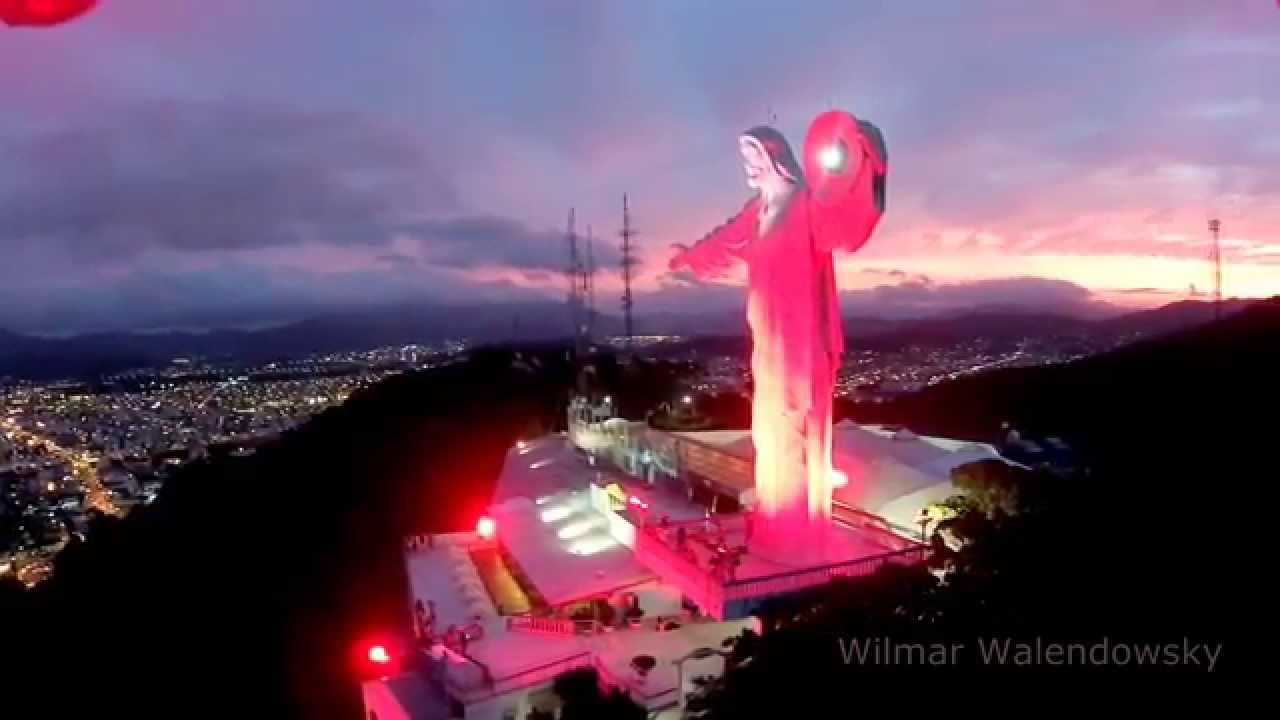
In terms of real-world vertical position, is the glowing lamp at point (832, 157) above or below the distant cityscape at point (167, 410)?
above

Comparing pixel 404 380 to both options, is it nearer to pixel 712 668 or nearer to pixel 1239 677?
pixel 712 668

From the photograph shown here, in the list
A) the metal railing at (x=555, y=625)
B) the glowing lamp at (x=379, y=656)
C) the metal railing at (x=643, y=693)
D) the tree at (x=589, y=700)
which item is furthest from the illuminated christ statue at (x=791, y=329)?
the glowing lamp at (x=379, y=656)

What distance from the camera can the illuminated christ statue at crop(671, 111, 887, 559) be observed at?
14367 millimetres

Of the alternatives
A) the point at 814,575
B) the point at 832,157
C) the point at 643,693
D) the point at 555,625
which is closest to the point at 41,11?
the point at 643,693

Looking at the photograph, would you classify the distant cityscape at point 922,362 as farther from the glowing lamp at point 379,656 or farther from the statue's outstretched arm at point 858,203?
the glowing lamp at point 379,656

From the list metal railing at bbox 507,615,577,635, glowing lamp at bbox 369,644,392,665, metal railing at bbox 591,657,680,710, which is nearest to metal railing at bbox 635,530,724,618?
metal railing at bbox 591,657,680,710

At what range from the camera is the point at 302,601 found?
89.0 ft

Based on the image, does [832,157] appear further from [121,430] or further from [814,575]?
[121,430]

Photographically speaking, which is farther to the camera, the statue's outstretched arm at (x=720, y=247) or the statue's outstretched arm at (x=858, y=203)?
the statue's outstretched arm at (x=720, y=247)

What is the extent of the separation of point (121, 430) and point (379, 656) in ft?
201

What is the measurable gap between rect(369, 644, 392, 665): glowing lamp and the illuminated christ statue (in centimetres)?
615

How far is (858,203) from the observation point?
13.5 meters

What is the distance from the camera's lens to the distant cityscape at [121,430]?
43031mm

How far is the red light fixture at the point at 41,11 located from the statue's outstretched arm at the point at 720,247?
12714mm
